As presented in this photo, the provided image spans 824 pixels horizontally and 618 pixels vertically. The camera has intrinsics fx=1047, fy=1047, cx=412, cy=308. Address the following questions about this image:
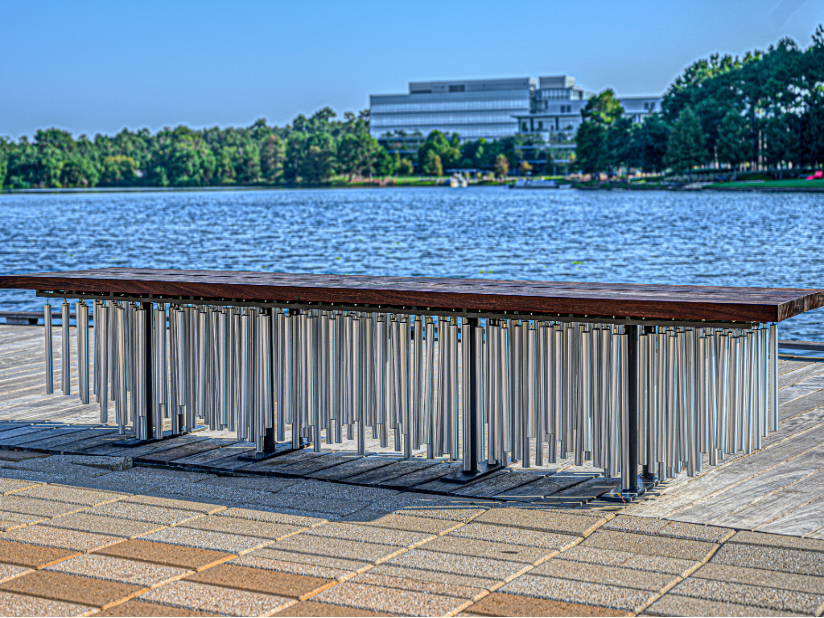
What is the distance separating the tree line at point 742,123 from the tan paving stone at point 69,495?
10338cm

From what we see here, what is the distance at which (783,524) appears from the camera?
4.97m

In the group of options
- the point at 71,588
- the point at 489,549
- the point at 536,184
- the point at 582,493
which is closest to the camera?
the point at 71,588

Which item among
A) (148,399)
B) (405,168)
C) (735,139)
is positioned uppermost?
(405,168)

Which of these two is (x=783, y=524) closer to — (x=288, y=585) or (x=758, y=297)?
(x=758, y=297)

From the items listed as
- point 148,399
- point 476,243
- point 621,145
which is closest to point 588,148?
point 621,145

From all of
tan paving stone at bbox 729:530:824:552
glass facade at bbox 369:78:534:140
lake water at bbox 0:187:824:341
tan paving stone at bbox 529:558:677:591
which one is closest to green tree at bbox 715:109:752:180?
lake water at bbox 0:187:824:341

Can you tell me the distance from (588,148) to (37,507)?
464 feet

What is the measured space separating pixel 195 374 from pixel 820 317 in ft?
63.1

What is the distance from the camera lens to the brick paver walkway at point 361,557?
3982 millimetres

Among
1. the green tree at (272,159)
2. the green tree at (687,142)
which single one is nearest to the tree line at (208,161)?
the green tree at (272,159)

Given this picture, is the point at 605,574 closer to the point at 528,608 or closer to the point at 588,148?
the point at 528,608

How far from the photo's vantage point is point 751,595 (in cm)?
402

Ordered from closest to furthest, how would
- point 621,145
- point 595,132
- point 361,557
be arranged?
point 361,557 < point 621,145 < point 595,132

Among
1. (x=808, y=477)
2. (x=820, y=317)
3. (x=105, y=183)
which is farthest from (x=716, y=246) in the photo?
(x=105, y=183)
